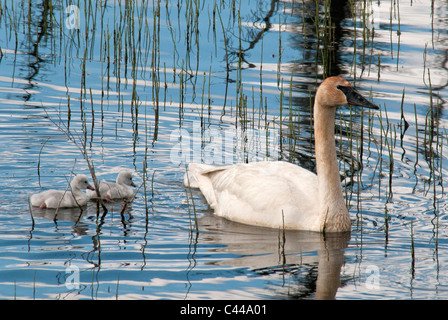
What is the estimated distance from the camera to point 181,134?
11.6 meters

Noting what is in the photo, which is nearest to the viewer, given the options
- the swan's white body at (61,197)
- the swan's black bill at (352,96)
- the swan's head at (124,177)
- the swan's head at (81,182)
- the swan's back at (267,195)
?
the swan's black bill at (352,96)

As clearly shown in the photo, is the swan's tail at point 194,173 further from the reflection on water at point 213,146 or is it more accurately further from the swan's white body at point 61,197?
the swan's white body at point 61,197

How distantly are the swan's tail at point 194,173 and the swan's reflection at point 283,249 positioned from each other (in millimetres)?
1057

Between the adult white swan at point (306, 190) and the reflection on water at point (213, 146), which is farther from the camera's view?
the adult white swan at point (306, 190)

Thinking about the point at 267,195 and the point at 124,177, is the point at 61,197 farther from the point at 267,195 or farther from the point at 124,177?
the point at 267,195

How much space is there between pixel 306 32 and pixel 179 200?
775cm

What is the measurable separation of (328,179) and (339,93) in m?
0.95

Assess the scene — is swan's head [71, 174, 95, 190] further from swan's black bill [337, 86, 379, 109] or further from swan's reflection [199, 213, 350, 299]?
swan's black bill [337, 86, 379, 109]

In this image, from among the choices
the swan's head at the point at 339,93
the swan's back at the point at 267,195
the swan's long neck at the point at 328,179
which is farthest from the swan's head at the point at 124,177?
the swan's head at the point at 339,93

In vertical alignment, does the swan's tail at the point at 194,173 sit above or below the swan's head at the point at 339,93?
below

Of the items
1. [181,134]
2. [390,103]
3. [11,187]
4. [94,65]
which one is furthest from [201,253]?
[94,65]

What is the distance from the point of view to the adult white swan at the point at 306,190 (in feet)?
28.0
